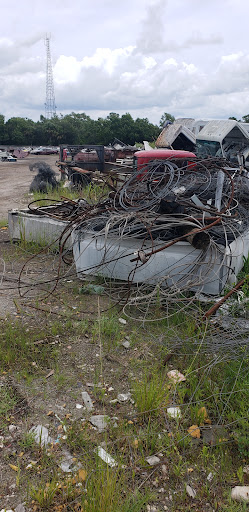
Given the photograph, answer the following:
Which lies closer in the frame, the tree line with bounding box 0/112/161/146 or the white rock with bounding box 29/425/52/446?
the white rock with bounding box 29/425/52/446

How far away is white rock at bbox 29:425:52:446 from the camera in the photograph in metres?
2.50

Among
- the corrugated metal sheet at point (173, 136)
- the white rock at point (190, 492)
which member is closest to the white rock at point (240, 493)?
the white rock at point (190, 492)

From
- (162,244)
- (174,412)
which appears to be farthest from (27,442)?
(162,244)

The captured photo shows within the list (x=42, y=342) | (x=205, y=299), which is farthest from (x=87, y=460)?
(x=205, y=299)

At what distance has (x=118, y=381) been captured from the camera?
3127 millimetres

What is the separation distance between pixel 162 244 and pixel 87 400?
6.65 feet

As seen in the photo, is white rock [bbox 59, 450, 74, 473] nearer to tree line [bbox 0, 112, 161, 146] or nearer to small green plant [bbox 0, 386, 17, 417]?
small green plant [bbox 0, 386, 17, 417]

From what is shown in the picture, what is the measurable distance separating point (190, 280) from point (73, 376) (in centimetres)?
167

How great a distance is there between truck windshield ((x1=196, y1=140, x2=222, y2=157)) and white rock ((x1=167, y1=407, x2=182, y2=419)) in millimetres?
7416

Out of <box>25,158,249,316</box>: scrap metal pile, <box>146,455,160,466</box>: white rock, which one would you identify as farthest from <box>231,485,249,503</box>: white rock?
<box>25,158,249,316</box>: scrap metal pile

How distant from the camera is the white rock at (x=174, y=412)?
2.73 meters

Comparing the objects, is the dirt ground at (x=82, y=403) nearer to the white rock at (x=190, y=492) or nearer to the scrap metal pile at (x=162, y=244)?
the white rock at (x=190, y=492)

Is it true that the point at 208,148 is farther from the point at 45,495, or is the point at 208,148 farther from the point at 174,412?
the point at 45,495

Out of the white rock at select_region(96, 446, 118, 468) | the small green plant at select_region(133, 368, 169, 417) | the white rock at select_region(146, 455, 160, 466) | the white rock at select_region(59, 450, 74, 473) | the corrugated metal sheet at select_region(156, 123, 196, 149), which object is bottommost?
the white rock at select_region(146, 455, 160, 466)
